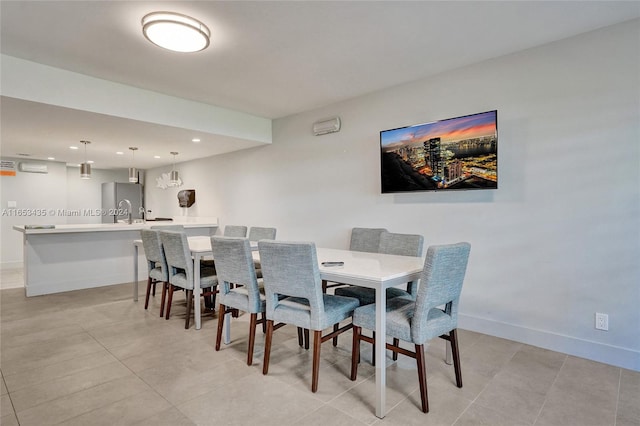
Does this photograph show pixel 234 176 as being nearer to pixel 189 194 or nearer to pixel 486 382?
pixel 189 194

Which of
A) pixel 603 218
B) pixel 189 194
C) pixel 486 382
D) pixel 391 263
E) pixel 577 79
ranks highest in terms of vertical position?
pixel 577 79

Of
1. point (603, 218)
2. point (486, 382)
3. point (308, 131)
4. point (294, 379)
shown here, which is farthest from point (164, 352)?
point (603, 218)

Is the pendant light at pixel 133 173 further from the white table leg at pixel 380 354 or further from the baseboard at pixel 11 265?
the white table leg at pixel 380 354

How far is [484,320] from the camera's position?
319 centimetres

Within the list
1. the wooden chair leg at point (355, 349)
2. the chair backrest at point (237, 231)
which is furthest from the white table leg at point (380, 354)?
the chair backrest at point (237, 231)

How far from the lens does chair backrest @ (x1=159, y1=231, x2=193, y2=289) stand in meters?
3.27

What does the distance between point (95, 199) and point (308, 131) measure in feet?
21.5

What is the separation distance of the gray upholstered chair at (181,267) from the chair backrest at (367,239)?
1.50 metres

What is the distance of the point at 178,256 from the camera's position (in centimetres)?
336

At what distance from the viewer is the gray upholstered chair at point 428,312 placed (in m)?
1.91

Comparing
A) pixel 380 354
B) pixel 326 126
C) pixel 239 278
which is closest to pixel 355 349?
pixel 380 354

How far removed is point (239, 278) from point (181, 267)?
3.66 feet

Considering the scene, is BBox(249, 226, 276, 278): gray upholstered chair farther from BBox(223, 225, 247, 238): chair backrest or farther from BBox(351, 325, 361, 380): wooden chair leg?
BBox(351, 325, 361, 380): wooden chair leg

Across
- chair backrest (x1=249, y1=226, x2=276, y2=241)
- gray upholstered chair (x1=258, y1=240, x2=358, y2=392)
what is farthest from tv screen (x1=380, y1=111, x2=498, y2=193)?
gray upholstered chair (x1=258, y1=240, x2=358, y2=392)
